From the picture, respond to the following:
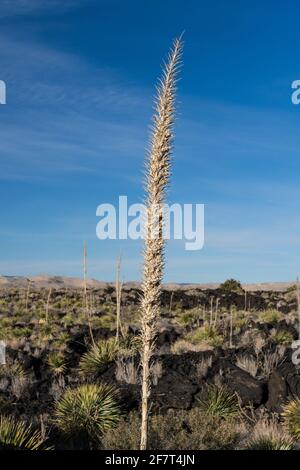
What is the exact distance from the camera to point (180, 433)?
8.62 metres

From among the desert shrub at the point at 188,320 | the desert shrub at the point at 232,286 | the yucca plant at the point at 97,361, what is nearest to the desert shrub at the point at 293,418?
the yucca plant at the point at 97,361

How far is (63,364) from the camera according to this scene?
15148 mm

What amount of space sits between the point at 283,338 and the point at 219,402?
8272 mm

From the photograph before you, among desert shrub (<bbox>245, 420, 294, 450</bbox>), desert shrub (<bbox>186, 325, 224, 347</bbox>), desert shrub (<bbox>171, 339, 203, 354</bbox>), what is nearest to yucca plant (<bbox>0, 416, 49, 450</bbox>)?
desert shrub (<bbox>245, 420, 294, 450</bbox>)

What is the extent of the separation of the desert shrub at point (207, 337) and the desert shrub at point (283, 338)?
1640 mm

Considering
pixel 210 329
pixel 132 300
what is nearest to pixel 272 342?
pixel 210 329

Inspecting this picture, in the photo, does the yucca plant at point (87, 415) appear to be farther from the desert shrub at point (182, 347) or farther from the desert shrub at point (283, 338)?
the desert shrub at point (283, 338)

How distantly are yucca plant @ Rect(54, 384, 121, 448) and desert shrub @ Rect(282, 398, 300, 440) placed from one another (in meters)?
2.77

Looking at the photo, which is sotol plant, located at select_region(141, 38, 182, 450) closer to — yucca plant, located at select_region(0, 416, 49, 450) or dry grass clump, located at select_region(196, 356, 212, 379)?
yucca plant, located at select_region(0, 416, 49, 450)

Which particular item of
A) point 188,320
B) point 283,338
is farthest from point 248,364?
point 188,320

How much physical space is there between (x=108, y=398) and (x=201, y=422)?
1.63 m

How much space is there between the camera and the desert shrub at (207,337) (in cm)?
1834

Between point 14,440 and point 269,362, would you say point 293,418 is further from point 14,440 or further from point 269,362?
point 14,440
